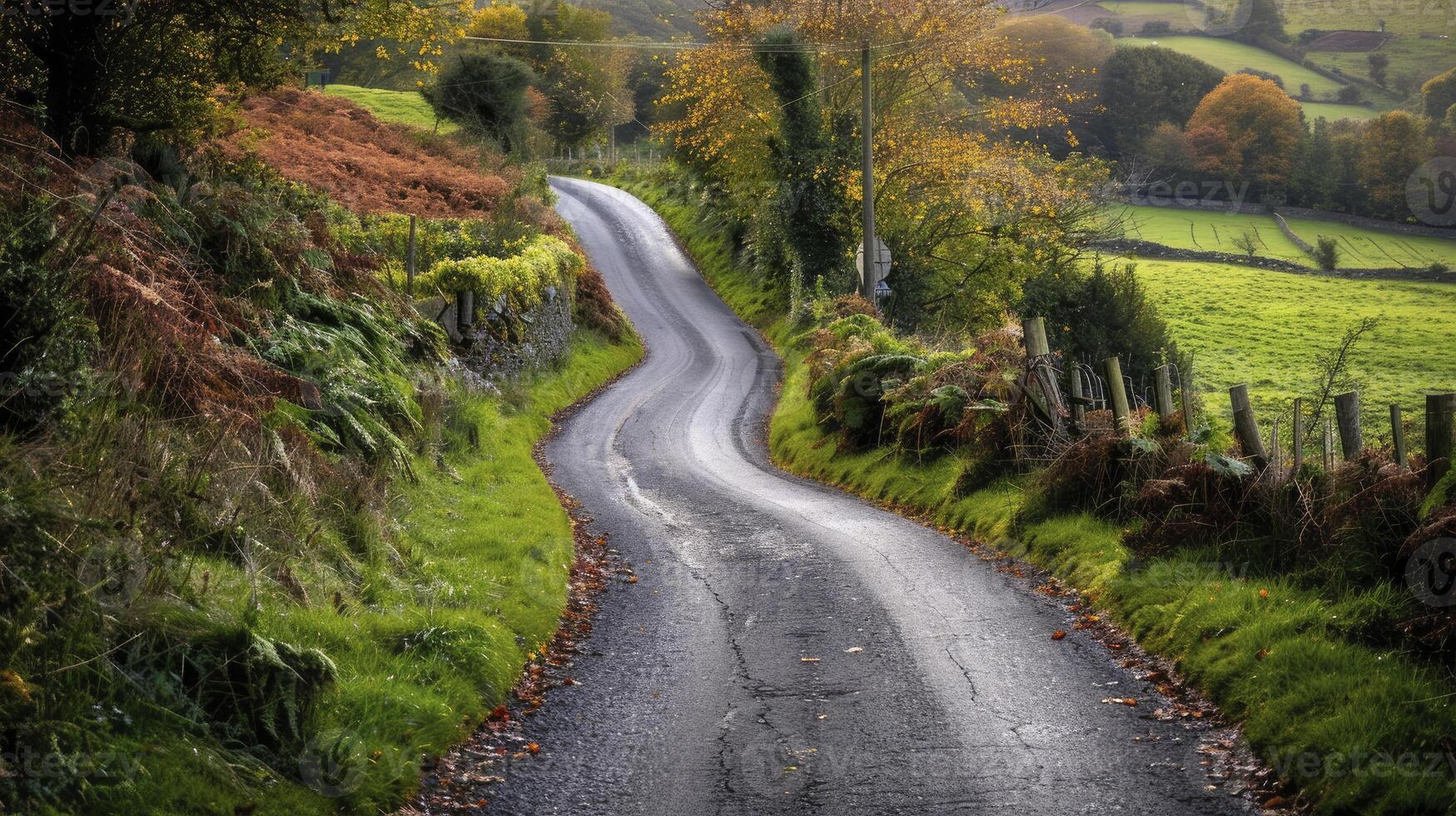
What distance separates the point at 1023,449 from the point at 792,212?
23.9 meters

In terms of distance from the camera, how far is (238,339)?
438 inches

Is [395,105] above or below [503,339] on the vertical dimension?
above

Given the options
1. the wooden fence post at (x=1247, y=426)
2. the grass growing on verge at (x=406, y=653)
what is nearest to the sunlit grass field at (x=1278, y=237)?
the wooden fence post at (x=1247, y=426)

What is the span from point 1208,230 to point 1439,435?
64156 millimetres

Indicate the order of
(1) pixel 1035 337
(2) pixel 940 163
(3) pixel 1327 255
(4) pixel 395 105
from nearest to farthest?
(1) pixel 1035 337, (2) pixel 940 163, (4) pixel 395 105, (3) pixel 1327 255

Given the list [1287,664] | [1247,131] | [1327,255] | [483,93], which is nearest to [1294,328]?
[1327,255]

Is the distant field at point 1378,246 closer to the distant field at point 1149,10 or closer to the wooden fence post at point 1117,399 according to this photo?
the distant field at point 1149,10

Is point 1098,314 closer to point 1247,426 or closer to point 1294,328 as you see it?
point 1294,328

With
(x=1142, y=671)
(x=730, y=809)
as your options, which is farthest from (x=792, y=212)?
(x=730, y=809)

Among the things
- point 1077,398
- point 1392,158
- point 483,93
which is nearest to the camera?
point 1077,398

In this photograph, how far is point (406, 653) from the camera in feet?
25.7

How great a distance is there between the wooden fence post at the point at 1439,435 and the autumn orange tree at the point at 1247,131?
63.3m

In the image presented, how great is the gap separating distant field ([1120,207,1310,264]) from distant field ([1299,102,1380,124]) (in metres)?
13.7

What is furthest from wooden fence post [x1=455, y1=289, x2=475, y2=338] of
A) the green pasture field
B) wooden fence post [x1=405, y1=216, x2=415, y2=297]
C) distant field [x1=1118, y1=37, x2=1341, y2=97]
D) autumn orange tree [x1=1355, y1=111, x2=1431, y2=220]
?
the green pasture field
